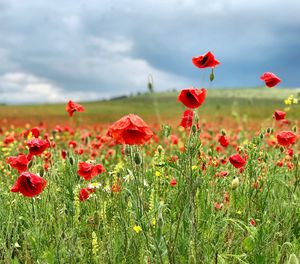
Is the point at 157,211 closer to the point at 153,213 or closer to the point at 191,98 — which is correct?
the point at 153,213

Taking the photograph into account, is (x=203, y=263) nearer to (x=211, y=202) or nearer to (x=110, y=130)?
(x=211, y=202)

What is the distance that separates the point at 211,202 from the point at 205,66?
990 mm

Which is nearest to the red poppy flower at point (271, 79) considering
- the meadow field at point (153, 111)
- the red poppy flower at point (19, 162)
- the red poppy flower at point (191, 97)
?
the meadow field at point (153, 111)

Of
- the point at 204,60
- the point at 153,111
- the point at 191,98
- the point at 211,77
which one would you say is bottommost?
the point at 153,111

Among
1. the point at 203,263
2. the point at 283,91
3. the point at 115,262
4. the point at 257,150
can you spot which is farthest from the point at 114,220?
the point at 283,91

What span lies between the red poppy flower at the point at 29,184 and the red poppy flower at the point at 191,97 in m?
0.99

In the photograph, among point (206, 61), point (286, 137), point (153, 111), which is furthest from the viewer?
point (153, 111)

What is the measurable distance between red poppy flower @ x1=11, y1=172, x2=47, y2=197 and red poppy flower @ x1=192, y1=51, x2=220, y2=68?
46.0 inches

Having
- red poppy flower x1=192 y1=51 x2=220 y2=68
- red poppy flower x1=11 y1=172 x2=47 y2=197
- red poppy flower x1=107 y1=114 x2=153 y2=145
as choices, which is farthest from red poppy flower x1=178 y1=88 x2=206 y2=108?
red poppy flower x1=11 y1=172 x2=47 y2=197

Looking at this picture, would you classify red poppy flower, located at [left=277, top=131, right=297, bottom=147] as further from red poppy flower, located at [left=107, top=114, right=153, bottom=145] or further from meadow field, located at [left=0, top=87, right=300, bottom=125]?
red poppy flower, located at [left=107, top=114, right=153, bottom=145]

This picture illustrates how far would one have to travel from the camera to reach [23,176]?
9.23 feet

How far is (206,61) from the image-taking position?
2955 mm

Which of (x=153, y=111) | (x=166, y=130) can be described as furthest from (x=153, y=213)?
(x=153, y=111)

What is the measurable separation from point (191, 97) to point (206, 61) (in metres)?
0.58
